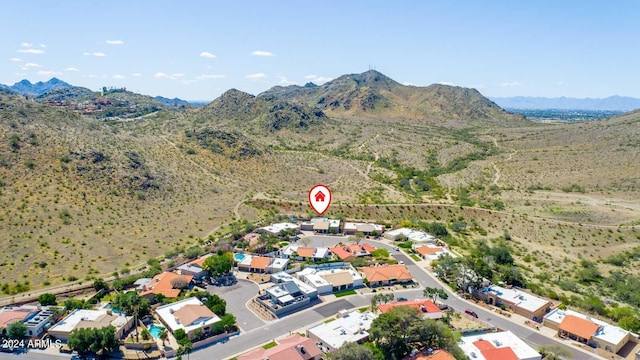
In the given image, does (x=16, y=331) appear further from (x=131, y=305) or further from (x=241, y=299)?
(x=241, y=299)

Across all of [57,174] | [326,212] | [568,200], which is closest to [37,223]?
[57,174]

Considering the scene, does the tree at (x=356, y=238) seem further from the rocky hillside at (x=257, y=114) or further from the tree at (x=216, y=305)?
the rocky hillside at (x=257, y=114)

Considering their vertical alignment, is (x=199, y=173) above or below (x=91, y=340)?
above

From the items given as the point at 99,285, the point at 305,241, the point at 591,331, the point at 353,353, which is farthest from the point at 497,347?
the point at 99,285

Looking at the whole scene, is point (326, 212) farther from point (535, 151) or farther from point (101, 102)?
point (101, 102)

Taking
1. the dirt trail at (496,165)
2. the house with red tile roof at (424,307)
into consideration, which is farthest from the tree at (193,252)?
the dirt trail at (496,165)
